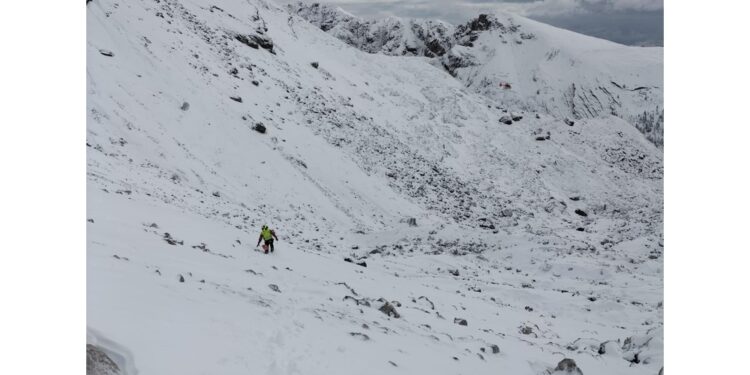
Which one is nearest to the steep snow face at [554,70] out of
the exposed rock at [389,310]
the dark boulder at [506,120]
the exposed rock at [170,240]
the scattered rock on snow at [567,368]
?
the dark boulder at [506,120]

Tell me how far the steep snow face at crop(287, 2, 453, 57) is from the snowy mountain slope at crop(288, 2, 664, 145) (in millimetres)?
1210

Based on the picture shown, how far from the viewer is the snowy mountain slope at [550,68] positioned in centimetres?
6831

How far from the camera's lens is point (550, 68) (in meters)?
78.9

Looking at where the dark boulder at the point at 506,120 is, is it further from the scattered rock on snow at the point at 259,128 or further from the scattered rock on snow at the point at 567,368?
the scattered rock on snow at the point at 567,368

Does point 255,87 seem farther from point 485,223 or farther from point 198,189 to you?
point 485,223

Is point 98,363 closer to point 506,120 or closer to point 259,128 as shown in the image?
point 259,128

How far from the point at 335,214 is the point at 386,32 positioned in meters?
99.5

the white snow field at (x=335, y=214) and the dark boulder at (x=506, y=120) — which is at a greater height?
the dark boulder at (x=506, y=120)

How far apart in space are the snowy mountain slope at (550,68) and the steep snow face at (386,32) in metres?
1.21

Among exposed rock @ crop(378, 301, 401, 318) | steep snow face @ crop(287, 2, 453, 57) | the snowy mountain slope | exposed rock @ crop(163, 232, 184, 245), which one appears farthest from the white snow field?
steep snow face @ crop(287, 2, 453, 57)

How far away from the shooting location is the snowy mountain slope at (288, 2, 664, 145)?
68.3m

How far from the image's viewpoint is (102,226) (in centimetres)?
1012

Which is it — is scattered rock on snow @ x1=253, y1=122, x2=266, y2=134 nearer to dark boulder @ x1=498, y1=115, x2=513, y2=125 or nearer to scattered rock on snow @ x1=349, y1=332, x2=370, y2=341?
scattered rock on snow @ x1=349, y1=332, x2=370, y2=341

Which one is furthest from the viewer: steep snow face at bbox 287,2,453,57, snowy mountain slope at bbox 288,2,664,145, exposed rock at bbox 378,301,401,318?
steep snow face at bbox 287,2,453,57
